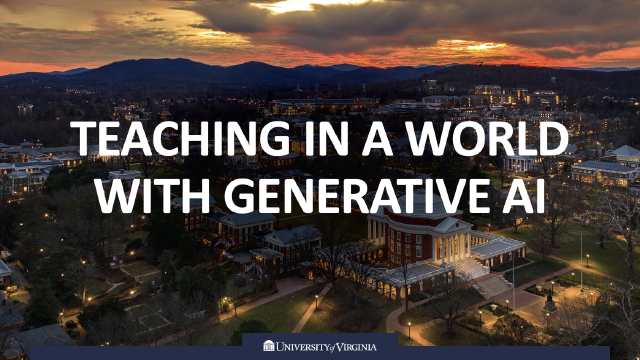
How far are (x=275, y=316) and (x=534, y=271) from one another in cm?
2390

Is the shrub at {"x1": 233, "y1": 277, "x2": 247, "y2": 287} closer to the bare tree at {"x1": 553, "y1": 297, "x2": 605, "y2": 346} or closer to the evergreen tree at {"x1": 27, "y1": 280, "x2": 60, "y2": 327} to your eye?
the evergreen tree at {"x1": 27, "y1": 280, "x2": 60, "y2": 327}

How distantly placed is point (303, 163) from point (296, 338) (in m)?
68.8

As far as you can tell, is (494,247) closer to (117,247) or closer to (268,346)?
(268,346)

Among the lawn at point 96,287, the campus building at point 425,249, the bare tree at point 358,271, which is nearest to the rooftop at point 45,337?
the lawn at point 96,287

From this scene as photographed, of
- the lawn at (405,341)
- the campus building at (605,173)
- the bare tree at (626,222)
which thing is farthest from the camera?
the campus building at (605,173)

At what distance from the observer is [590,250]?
47.6 metres

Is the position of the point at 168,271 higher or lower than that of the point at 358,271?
lower

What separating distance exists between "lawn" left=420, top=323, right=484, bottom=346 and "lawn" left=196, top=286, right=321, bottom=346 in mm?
9188

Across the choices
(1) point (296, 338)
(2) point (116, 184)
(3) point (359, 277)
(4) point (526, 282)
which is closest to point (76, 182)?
(2) point (116, 184)

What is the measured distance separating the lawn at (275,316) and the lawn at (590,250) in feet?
84.3

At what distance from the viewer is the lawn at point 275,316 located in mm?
30569

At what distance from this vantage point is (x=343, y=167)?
234 ft

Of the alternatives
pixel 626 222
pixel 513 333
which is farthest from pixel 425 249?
pixel 626 222

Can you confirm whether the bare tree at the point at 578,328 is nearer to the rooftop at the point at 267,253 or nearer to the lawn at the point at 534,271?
the lawn at the point at 534,271
